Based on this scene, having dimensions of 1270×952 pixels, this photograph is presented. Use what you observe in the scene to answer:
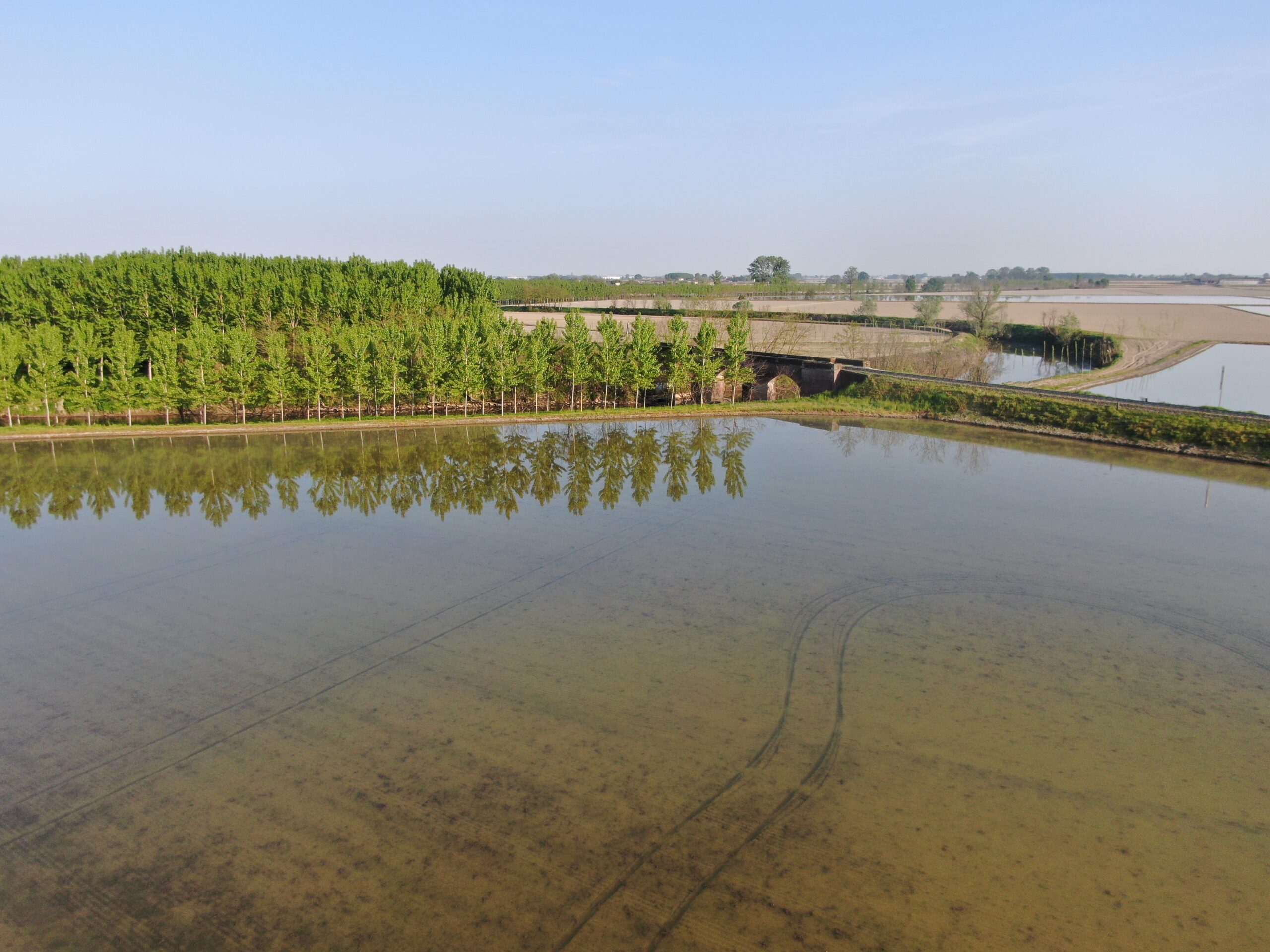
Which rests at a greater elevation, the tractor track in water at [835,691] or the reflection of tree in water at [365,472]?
the reflection of tree in water at [365,472]

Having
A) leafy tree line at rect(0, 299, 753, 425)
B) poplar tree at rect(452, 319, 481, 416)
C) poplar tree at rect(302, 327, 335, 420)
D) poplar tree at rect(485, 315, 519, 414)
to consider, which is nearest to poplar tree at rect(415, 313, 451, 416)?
leafy tree line at rect(0, 299, 753, 425)

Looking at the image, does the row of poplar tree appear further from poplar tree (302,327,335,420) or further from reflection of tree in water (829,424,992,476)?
reflection of tree in water (829,424,992,476)

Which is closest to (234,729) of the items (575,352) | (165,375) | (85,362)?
(165,375)

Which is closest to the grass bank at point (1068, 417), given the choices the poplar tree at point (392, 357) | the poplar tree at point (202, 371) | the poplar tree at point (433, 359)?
the poplar tree at point (433, 359)

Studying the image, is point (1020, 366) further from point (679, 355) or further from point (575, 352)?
point (575, 352)

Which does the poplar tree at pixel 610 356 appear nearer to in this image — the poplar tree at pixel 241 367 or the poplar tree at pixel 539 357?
the poplar tree at pixel 539 357

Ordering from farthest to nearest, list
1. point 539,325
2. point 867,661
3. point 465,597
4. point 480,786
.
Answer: point 539,325
point 465,597
point 867,661
point 480,786

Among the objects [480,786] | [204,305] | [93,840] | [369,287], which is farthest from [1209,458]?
[204,305]

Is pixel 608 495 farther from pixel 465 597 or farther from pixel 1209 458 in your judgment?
pixel 1209 458
